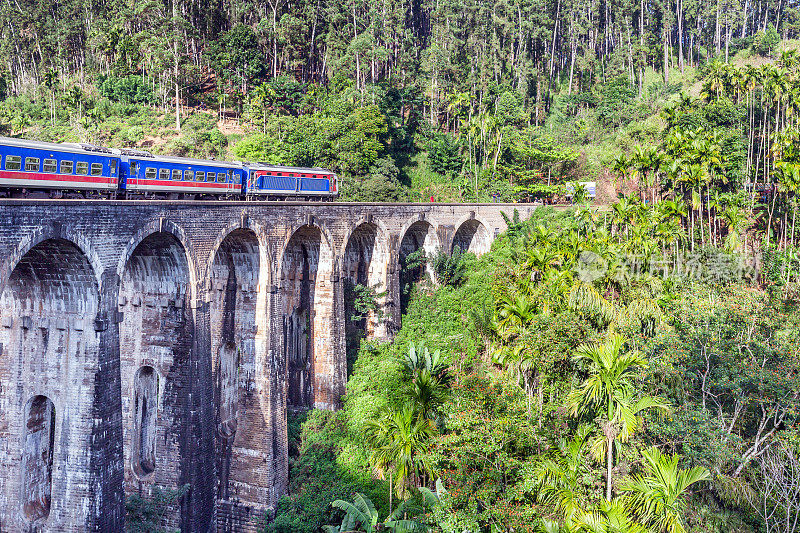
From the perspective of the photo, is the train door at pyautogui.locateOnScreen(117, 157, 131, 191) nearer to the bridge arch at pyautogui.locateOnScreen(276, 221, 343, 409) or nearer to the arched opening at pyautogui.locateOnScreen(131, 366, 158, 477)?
the arched opening at pyautogui.locateOnScreen(131, 366, 158, 477)

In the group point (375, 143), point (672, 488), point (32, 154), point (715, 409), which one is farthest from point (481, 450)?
point (375, 143)

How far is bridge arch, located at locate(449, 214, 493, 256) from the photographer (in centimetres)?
5094

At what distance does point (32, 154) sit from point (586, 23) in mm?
91491

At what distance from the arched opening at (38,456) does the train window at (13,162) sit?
7471 millimetres

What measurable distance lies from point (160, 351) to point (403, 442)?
9.98m

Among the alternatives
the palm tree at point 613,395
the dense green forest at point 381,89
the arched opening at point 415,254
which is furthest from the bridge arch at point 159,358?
the dense green forest at point 381,89

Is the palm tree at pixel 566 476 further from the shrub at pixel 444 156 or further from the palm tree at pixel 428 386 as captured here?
the shrub at pixel 444 156

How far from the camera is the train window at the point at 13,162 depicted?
19.6 m

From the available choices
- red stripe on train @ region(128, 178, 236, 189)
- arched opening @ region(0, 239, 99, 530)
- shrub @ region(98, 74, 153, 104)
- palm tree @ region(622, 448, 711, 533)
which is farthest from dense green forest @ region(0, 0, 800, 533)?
red stripe on train @ region(128, 178, 236, 189)

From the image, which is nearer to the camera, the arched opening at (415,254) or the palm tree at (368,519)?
the palm tree at (368,519)

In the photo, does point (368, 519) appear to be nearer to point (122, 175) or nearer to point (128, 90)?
point (122, 175)

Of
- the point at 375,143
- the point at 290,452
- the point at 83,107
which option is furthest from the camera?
the point at 83,107

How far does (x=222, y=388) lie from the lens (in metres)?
27.5

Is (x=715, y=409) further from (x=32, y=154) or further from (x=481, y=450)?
(x=32, y=154)
